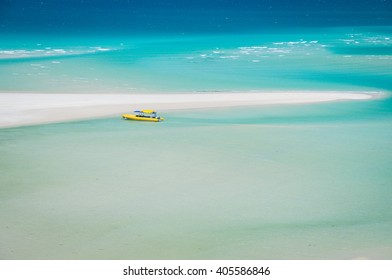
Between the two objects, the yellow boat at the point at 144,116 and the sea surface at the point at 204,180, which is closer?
the sea surface at the point at 204,180

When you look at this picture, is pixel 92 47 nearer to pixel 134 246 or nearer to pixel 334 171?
pixel 334 171

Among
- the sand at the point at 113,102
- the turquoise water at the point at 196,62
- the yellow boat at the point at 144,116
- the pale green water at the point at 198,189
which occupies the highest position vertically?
the turquoise water at the point at 196,62

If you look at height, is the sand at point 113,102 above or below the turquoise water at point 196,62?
below

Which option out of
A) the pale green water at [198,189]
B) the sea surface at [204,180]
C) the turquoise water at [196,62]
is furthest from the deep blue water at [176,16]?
the pale green water at [198,189]

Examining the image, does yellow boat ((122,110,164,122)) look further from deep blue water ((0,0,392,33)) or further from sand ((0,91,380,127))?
deep blue water ((0,0,392,33))

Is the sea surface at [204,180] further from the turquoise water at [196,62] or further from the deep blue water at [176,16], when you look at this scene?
the deep blue water at [176,16]

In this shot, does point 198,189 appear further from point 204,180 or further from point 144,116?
point 144,116
